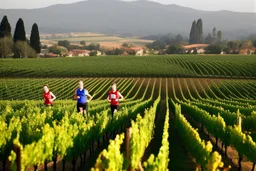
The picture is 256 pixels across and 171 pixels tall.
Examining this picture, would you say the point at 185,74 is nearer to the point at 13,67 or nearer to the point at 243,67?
the point at 243,67

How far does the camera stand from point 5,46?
3836 inches

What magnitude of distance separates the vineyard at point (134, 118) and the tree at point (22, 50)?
14.2m

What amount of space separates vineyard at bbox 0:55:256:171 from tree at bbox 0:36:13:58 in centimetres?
1314

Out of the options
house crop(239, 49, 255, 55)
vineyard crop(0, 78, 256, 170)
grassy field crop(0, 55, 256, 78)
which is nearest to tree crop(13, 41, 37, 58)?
grassy field crop(0, 55, 256, 78)

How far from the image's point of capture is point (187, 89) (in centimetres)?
5694

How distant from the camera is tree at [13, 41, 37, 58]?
99.0m

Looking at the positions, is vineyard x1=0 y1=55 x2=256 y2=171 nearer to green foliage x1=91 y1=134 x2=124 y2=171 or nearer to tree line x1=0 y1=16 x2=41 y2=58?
green foliage x1=91 y1=134 x2=124 y2=171

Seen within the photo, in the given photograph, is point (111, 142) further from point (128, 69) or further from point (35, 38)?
point (35, 38)

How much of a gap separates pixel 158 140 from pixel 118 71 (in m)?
63.4

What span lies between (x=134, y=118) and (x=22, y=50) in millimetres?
82599

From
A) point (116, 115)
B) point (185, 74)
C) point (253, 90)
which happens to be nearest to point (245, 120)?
point (116, 115)

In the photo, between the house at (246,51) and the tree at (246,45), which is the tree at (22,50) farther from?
the tree at (246,45)

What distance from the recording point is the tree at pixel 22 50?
9900 centimetres

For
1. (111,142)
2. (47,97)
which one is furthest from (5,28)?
(111,142)
